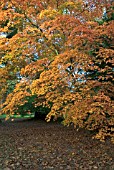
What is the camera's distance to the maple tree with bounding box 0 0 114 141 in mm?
6364

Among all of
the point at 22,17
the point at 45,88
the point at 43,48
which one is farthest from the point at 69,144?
the point at 22,17

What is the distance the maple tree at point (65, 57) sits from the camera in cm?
636

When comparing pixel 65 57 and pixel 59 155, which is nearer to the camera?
pixel 59 155

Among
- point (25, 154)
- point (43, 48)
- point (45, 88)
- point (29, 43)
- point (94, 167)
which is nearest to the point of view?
point (94, 167)

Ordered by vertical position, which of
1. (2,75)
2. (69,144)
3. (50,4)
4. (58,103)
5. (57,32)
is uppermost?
(50,4)

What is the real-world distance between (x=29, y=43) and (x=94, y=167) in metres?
4.16

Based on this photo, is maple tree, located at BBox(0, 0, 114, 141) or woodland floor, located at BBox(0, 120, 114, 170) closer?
woodland floor, located at BBox(0, 120, 114, 170)

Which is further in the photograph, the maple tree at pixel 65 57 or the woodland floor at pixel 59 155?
the maple tree at pixel 65 57

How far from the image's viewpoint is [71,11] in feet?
27.0

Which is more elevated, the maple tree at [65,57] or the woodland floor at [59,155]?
the maple tree at [65,57]

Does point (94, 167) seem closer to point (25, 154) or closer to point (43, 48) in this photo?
point (25, 154)

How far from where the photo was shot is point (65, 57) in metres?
6.48

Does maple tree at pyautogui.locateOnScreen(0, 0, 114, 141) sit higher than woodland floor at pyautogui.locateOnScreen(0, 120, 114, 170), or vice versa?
maple tree at pyautogui.locateOnScreen(0, 0, 114, 141)

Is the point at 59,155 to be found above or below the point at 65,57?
below
